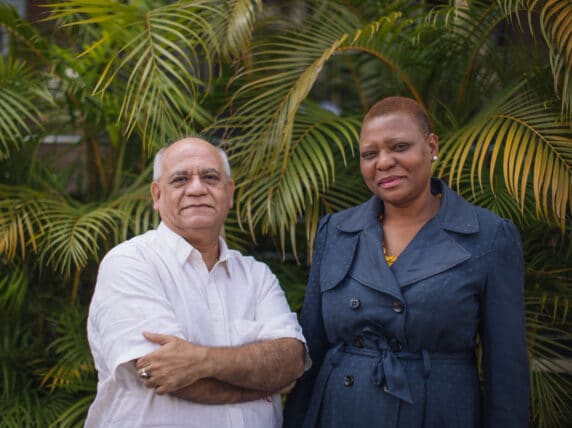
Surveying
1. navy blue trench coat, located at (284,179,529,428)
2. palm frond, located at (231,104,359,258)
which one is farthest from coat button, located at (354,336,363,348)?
palm frond, located at (231,104,359,258)

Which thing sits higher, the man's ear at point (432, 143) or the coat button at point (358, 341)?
the man's ear at point (432, 143)

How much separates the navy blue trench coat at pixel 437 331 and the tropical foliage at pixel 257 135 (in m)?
0.88

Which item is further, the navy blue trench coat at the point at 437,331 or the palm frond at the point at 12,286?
the palm frond at the point at 12,286

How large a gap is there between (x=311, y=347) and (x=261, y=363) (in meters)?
0.33

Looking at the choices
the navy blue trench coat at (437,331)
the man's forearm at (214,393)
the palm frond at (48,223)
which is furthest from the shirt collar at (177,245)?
the palm frond at (48,223)

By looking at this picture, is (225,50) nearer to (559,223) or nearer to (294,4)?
(294,4)

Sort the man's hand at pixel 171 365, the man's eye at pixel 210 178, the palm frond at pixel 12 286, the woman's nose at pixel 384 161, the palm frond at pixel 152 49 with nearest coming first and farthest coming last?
1. the man's hand at pixel 171 365
2. the woman's nose at pixel 384 161
3. the man's eye at pixel 210 178
4. the palm frond at pixel 152 49
5. the palm frond at pixel 12 286

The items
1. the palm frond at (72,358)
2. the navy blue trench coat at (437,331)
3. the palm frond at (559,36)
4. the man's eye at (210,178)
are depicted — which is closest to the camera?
the navy blue trench coat at (437,331)

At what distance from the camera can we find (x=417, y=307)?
6.65 ft

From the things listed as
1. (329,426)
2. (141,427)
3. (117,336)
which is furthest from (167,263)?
(329,426)

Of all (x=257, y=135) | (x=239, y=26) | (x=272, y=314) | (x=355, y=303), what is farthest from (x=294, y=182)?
(x=355, y=303)

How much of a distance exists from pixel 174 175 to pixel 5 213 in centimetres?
158

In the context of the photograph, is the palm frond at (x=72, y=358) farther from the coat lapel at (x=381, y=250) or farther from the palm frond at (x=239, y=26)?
the coat lapel at (x=381, y=250)

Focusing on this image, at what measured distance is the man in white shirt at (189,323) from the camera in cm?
197
